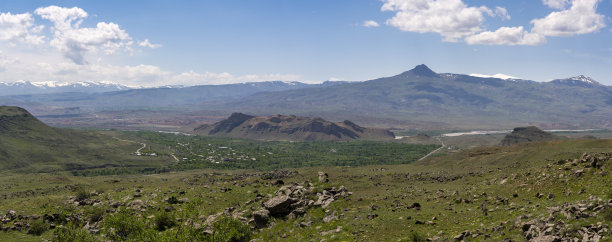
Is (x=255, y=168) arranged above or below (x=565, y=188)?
below

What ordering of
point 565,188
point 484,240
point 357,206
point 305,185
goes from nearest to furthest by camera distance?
point 484,240 < point 565,188 < point 357,206 < point 305,185

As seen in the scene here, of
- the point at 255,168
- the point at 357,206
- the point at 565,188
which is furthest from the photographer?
the point at 255,168

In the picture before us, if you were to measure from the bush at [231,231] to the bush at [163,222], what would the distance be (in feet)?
27.6

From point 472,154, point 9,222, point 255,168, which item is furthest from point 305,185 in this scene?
point 255,168

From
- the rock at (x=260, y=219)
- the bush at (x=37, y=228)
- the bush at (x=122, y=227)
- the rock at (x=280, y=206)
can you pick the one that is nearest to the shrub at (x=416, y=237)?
the rock at (x=280, y=206)

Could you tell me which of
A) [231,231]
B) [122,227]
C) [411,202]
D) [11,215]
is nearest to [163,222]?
[122,227]

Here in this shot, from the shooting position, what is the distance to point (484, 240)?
2733 centimetres

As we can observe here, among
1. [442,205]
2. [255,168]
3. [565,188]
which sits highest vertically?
[565,188]

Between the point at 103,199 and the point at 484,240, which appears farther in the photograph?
the point at 103,199

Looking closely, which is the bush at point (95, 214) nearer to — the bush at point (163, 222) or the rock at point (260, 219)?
the bush at point (163, 222)

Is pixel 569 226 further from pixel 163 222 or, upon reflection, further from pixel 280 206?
pixel 163 222

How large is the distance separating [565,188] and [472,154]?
8146cm

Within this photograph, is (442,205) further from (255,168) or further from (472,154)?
(255,168)

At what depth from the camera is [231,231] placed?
130 ft
